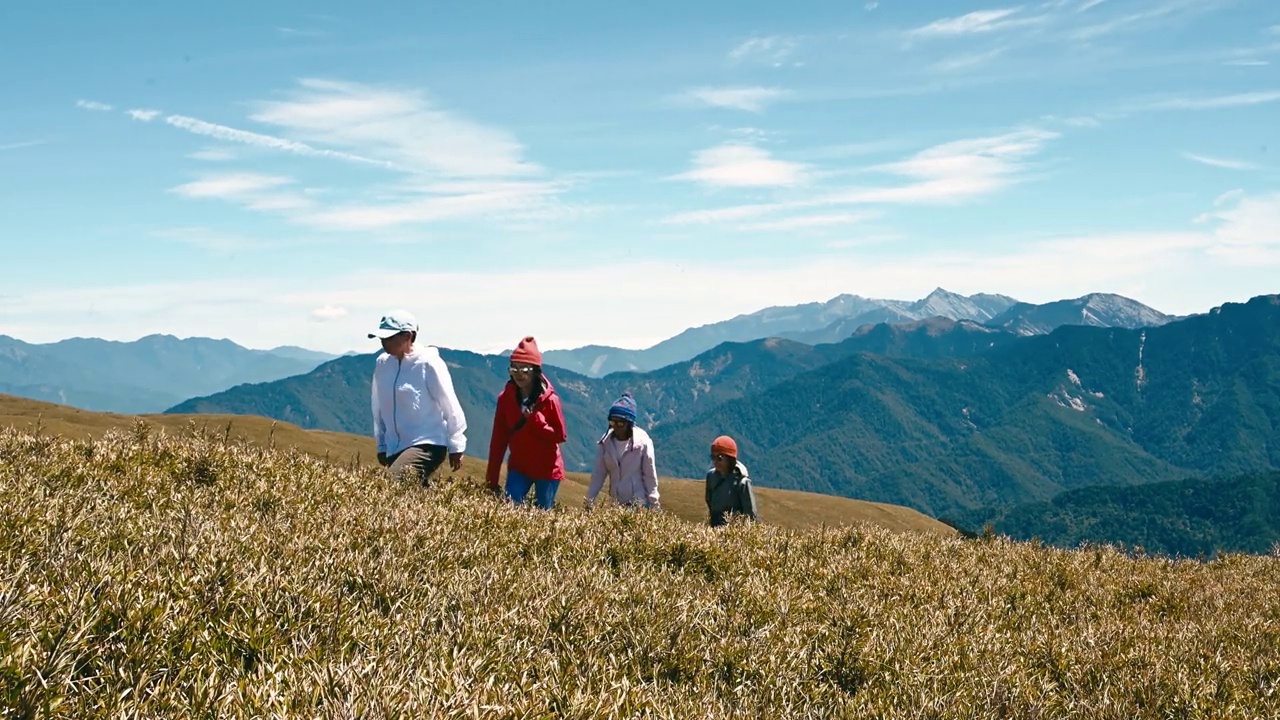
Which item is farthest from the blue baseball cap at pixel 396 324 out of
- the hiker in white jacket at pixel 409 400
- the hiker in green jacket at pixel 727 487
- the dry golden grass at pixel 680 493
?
the dry golden grass at pixel 680 493

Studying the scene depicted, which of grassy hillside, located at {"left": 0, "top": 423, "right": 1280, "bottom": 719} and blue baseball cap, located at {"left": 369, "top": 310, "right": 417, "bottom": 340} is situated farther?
blue baseball cap, located at {"left": 369, "top": 310, "right": 417, "bottom": 340}

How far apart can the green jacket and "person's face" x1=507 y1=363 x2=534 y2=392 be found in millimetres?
3483

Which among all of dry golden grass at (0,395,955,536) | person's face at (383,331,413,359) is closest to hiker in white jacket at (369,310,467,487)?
person's face at (383,331,413,359)

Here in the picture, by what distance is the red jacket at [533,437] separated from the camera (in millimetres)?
12078

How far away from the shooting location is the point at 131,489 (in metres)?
6.64

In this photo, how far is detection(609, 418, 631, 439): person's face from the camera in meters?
13.5

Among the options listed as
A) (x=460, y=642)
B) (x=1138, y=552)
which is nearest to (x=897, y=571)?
(x=460, y=642)

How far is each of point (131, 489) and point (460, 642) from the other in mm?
3883

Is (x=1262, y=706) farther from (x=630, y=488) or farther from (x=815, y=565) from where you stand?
(x=630, y=488)

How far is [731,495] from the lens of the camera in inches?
536

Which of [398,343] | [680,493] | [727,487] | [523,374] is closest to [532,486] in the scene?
[523,374]

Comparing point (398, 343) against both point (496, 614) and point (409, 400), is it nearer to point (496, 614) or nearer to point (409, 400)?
point (409, 400)

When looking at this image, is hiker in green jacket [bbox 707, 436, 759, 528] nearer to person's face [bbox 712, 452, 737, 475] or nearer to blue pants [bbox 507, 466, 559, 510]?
person's face [bbox 712, 452, 737, 475]

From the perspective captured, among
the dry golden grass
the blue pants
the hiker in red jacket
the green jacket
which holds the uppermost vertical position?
the hiker in red jacket
